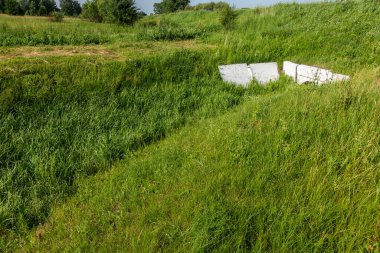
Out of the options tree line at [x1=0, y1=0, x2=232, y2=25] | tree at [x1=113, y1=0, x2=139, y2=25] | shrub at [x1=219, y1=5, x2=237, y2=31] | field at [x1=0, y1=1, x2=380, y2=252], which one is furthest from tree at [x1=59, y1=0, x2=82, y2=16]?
field at [x1=0, y1=1, x2=380, y2=252]

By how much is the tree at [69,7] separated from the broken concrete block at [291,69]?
52569mm

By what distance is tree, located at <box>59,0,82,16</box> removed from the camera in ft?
169

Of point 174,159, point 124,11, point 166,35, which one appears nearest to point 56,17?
point 124,11

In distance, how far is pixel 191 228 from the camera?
2529 mm

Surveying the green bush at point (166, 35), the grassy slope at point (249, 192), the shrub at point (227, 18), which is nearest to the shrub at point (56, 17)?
the green bush at point (166, 35)

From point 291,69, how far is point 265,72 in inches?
28.0

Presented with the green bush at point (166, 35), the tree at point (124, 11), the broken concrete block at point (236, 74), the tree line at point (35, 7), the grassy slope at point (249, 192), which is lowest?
the grassy slope at point (249, 192)

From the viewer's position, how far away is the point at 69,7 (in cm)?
5244

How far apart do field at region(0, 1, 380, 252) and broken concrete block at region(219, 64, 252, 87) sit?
431mm

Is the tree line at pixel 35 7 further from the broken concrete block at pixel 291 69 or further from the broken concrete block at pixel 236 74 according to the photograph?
the broken concrete block at pixel 291 69

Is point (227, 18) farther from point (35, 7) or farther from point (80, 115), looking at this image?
point (35, 7)

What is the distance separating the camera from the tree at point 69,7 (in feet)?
169

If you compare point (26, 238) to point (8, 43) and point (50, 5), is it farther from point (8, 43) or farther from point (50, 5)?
point (50, 5)

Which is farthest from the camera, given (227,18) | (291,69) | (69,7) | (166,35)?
(69,7)
